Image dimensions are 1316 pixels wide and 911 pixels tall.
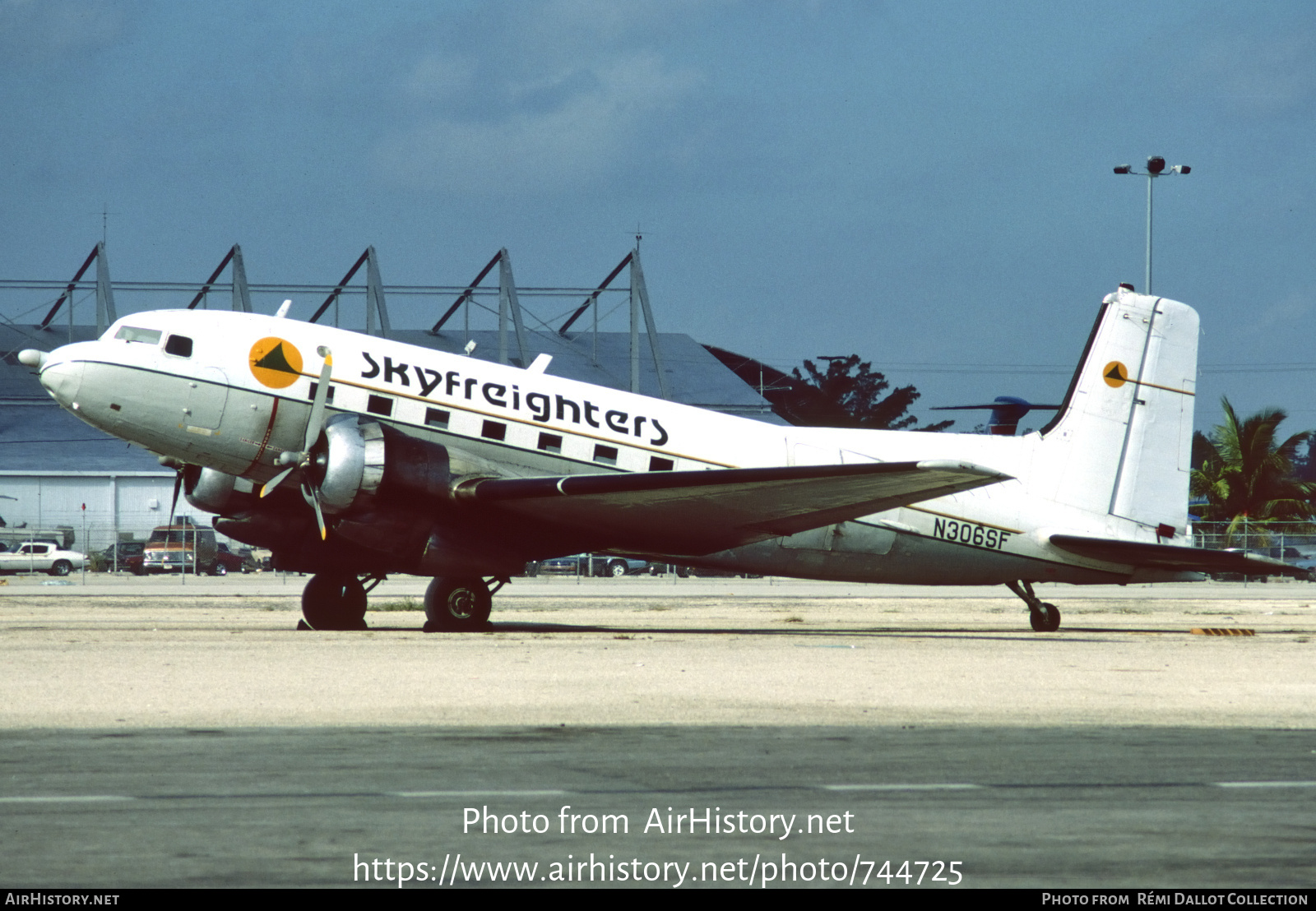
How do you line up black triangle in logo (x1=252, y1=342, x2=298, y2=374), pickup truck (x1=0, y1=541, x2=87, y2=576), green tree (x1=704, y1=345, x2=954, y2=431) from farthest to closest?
green tree (x1=704, y1=345, x2=954, y2=431) < pickup truck (x1=0, y1=541, x2=87, y2=576) < black triangle in logo (x1=252, y1=342, x2=298, y2=374)

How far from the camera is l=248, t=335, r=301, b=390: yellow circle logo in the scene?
901 inches

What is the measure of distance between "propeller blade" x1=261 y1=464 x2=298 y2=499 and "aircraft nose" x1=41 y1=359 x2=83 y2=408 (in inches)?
125

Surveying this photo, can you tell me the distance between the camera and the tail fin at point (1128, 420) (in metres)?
27.7

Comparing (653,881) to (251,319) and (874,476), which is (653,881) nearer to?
(874,476)

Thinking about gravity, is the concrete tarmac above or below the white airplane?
below

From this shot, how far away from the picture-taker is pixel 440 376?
23859 mm

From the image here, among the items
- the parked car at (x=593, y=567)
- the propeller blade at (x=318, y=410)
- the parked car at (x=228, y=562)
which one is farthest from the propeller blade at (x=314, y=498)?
the parked car at (x=228, y=562)

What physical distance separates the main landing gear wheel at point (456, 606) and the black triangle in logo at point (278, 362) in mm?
4151

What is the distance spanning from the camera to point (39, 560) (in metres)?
67.3

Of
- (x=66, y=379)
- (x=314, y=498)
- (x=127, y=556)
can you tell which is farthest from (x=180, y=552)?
(x=314, y=498)

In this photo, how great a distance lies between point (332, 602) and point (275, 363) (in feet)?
14.2

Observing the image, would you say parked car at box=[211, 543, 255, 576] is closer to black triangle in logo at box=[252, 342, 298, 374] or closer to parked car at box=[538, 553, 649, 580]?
parked car at box=[538, 553, 649, 580]

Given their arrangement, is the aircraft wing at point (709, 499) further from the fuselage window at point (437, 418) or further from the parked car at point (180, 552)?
the parked car at point (180, 552)

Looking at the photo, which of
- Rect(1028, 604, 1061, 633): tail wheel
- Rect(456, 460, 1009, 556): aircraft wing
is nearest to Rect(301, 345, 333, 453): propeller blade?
Rect(456, 460, 1009, 556): aircraft wing
